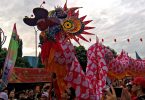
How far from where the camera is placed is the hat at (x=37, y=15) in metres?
7.30

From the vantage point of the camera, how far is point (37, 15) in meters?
7.41

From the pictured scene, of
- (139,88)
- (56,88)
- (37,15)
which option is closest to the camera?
(139,88)

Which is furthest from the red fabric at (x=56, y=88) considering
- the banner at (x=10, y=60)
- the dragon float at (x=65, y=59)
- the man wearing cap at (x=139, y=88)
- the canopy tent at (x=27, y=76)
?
the canopy tent at (x=27, y=76)

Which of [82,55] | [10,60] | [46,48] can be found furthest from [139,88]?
[82,55]

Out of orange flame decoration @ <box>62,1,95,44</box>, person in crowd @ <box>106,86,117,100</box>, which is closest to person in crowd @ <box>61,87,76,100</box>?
person in crowd @ <box>106,86,117,100</box>

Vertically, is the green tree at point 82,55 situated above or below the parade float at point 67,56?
above

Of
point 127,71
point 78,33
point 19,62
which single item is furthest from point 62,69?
point 19,62

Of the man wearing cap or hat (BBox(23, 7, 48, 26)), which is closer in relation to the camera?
the man wearing cap

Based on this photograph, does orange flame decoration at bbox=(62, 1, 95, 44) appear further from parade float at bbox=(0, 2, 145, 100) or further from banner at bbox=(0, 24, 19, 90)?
banner at bbox=(0, 24, 19, 90)

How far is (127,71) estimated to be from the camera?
810 inches

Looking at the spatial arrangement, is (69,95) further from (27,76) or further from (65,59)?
(27,76)

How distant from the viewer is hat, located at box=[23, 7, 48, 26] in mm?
7297

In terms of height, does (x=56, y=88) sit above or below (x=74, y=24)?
below

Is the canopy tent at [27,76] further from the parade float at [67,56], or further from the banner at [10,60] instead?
the banner at [10,60]
